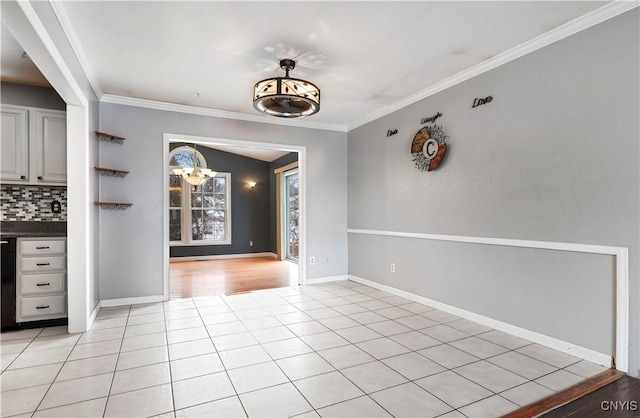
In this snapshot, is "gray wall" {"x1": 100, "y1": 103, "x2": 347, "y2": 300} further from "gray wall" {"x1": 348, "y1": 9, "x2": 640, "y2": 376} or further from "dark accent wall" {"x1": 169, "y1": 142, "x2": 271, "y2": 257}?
"dark accent wall" {"x1": 169, "y1": 142, "x2": 271, "y2": 257}

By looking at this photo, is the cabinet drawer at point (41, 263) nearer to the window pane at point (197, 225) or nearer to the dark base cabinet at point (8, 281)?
the dark base cabinet at point (8, 281)

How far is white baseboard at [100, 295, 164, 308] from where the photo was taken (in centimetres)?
384

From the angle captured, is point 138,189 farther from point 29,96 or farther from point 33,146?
point 29,96

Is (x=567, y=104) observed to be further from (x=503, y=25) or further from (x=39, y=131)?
(x=39, y=131)

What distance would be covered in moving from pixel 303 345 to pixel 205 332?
3.20ft

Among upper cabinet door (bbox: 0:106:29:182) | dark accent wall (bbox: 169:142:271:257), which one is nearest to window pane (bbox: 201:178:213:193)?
dark accent wall (bbox: 169:142:271:257)

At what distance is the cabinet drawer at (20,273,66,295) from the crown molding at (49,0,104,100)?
6.48ft

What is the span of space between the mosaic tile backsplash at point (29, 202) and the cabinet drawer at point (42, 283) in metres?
0.62

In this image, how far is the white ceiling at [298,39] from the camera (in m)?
2.29

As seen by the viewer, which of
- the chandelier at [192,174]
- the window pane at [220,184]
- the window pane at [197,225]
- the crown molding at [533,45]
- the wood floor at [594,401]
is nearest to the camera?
the wood floor at [594,401]

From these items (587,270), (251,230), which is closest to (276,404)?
(587,270)

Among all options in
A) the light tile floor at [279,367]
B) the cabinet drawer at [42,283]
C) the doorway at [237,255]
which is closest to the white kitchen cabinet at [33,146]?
the cabinet drawer at [42,283]

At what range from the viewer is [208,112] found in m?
4.41

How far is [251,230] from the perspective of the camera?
8.48m
